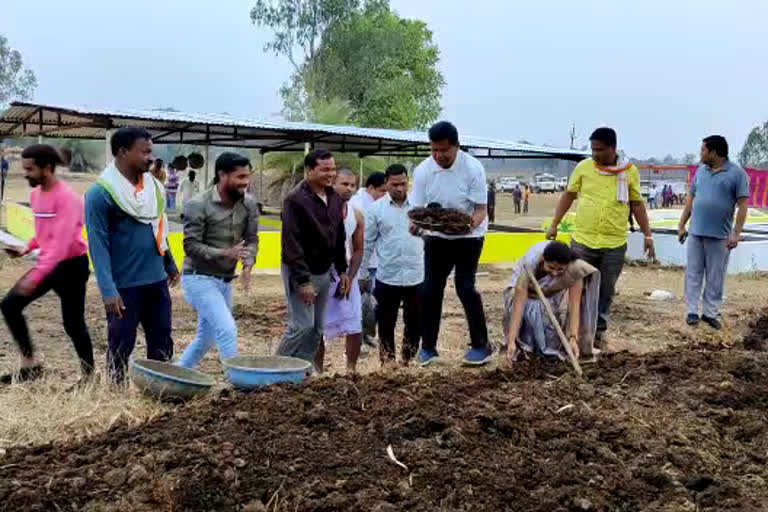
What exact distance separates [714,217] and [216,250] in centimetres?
→ 467

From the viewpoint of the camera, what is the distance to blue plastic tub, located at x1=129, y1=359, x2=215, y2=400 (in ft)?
13.9

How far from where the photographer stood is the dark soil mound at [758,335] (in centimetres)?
650

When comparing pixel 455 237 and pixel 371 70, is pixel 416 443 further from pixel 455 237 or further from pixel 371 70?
pixel 371 70

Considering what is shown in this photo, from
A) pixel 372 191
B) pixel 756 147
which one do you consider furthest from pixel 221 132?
pixel 756 147

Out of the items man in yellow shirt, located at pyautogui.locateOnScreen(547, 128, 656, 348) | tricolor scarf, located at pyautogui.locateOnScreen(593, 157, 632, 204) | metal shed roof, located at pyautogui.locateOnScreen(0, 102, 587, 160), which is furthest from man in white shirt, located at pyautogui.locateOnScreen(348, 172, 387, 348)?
metal shed roof, located at pyautogui.locateOnScreen(0, 102, 587, 160)

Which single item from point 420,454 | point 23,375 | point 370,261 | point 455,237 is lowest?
point 23,375

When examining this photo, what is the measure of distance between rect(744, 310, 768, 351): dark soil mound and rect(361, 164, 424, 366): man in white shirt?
2591 mm

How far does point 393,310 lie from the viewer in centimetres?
609

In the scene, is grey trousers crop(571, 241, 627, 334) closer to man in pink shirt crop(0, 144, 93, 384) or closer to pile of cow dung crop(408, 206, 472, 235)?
pile of cow dung crop(408, 206, 472, 235)

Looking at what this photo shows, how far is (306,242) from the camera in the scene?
498 centimetres

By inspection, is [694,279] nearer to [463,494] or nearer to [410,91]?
[463,494]

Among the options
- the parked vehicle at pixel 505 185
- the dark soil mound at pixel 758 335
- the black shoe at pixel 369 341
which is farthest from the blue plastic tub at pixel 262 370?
the parked vehicle at pixel 505 185

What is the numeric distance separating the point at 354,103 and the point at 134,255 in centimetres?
3936

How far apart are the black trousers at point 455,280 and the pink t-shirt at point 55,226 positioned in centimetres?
219
